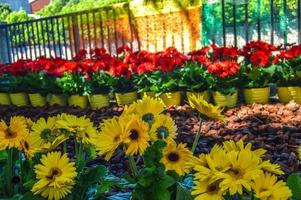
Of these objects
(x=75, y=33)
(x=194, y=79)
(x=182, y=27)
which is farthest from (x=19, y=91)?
(x=75, y=33)

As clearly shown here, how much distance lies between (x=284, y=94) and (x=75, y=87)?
2489mm

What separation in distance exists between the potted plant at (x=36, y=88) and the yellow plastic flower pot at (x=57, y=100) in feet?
0.56

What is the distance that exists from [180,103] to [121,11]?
635 centimetres

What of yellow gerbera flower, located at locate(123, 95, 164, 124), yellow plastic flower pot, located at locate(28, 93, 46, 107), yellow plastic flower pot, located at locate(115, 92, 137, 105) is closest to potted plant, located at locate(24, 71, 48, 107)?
yellow plastic flower pot, located at locate(28, 93, 46, 107)

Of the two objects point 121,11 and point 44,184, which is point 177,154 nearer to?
point 44,184

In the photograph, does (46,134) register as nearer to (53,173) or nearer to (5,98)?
(53,173)

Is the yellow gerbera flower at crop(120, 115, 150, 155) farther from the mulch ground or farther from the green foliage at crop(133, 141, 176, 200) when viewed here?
the mulch ground

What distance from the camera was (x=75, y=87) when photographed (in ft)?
19.6

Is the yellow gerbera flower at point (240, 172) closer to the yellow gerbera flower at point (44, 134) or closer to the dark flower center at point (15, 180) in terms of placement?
the yellow gerbera flower at point (44, 134)

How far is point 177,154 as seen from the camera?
4.74 ft

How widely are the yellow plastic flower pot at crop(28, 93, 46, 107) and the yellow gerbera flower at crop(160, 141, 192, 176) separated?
5.19 meters

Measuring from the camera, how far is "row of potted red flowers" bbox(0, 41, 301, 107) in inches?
A: 194

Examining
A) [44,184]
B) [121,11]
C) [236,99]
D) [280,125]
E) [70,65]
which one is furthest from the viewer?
[121,11]

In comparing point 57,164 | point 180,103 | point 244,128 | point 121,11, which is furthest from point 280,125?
point 121,11
